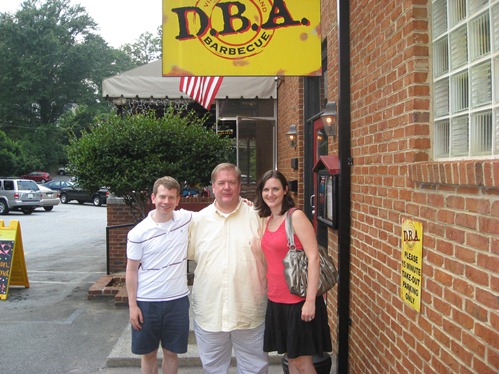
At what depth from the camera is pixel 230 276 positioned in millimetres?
3098

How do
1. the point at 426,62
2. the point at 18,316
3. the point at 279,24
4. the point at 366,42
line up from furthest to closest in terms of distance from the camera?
the point at 18,316 → the point at 279,24 → the point at 366,42 → the point at 426,62

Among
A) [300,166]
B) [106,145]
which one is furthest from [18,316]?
[300,166]

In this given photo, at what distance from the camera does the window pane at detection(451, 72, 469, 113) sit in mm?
2229

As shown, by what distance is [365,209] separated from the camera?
3461mm

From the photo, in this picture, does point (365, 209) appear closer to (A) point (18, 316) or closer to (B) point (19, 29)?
(A) point (18, 316)

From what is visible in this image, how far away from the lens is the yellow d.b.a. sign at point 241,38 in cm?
420

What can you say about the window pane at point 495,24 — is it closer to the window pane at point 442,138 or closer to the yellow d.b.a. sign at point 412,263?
the window pane at point 442,138

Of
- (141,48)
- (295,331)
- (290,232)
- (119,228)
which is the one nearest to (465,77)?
(290,232)

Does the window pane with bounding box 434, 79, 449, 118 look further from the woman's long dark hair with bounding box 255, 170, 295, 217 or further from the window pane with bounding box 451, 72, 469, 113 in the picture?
the woman's long dark hair with bounding box 255, 170, 295, 217

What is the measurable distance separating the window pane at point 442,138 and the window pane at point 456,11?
19.4 inches

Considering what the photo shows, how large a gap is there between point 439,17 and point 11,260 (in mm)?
6675

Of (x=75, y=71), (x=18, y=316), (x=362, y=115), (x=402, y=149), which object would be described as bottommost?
(x=18, y=316)

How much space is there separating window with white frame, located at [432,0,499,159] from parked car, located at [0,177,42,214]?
22075 millimetres

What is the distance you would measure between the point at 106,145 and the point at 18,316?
101 inches
